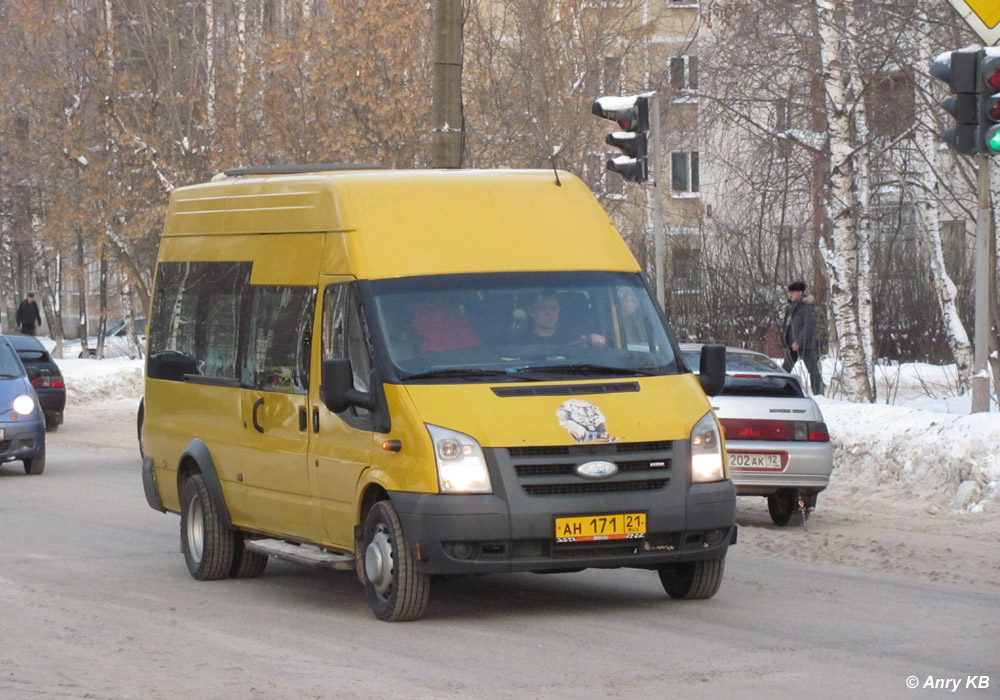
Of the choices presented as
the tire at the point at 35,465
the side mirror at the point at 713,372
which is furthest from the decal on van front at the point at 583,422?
the tire at the point at 35,465

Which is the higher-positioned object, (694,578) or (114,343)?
(694,578)

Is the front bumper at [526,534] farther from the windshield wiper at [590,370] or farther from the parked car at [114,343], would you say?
the parked car at [114,343]

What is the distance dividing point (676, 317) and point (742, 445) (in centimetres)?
1864

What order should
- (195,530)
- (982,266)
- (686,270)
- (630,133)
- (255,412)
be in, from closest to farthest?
(255,412)
(195,530)
(982,266)
(630,133)
(686,270)

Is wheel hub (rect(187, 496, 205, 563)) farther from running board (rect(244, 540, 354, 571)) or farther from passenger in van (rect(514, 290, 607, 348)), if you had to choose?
passenger in van (rect(514, 290, 607, 348))

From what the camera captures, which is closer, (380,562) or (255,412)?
(380,562)

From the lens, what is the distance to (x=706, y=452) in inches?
349

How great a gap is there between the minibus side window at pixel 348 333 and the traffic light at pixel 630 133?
7887 mm

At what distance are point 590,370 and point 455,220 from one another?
1.22 meters

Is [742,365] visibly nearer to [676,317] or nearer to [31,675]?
[31,675]

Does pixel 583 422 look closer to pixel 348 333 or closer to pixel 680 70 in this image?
pixel 348 333

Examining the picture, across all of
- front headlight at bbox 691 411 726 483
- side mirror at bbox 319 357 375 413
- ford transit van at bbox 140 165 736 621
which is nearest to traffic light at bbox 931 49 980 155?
ford transit van at bbox 140 165 736 621

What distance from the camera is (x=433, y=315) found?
914 centimetres

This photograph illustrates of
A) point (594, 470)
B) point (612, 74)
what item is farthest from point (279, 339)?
point (612, 74)
